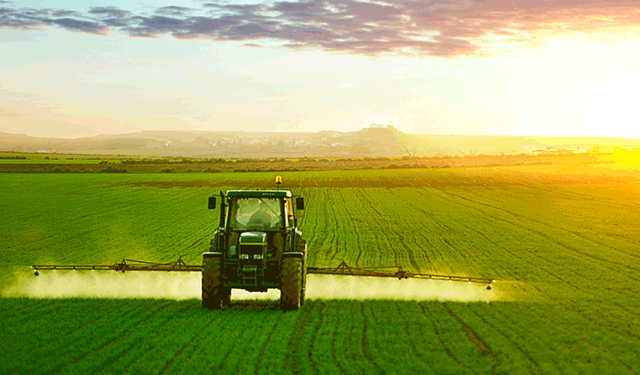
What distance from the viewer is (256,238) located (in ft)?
39.5

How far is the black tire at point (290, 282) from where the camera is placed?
470 inches

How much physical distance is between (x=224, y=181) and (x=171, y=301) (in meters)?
53.4

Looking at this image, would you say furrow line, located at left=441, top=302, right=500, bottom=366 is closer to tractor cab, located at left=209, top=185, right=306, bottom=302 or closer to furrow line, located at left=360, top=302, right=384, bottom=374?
furrow line, located at left=360, top=302, right=384, bottom=374

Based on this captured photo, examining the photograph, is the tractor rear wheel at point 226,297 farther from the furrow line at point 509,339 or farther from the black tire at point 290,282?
the furrow line at point 509,339

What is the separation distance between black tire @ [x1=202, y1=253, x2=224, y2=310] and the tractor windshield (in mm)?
1020

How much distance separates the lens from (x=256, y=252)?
12055 millimetres

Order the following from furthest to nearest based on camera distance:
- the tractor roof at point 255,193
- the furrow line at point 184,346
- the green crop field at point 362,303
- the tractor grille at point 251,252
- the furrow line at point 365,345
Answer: the tractor roof at point 255,193
the tractor grille at point 251,252
the green crop field at point 362,303
the furrow line at point 365,345
the furrow line at point 184,346

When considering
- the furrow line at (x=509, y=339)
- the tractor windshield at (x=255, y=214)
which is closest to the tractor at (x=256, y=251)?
the tractor windshield at (x=255, y=214)

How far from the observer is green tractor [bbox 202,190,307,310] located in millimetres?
12023

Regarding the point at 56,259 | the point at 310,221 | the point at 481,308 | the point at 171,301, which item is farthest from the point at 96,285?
the point at 310,221

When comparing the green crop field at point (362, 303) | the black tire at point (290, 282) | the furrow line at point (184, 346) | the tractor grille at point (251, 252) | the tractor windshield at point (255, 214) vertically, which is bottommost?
the green crop field at point (362, 303)

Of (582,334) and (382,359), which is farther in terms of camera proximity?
(582,334)

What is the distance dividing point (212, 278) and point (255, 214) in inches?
72.3

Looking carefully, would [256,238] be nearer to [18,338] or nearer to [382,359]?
[382,359]
